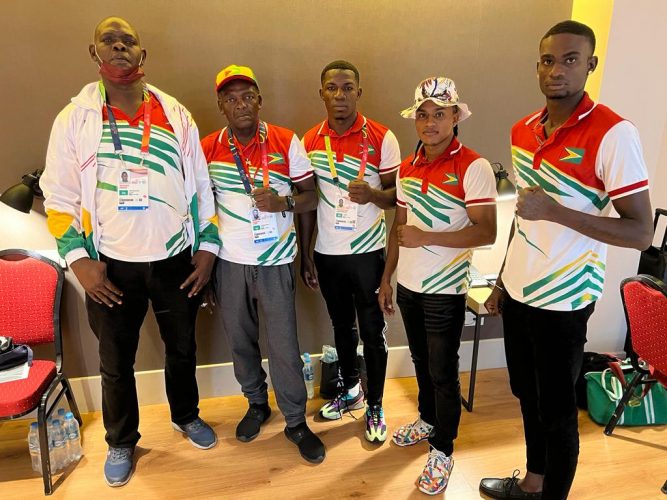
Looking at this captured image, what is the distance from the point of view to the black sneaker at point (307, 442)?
231 cm

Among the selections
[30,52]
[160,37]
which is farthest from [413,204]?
[30,52]

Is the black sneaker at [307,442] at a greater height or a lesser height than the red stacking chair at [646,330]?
lesser

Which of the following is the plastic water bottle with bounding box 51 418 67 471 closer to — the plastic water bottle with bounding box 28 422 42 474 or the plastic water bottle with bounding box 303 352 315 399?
the plastic water bottle with bounding box 28 422 42 474

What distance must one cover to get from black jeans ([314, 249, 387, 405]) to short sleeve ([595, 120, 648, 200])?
1069mm

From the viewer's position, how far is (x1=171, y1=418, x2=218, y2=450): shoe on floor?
243 centimetres

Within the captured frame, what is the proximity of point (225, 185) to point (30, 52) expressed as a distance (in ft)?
3.74

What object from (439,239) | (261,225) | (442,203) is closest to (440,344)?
(439,239)

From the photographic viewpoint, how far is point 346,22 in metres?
2.48

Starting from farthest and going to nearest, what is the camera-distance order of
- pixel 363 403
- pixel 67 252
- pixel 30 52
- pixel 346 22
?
pixel 363 403 < pixel 346 22 < pixel 30 52 < pixel 67 252

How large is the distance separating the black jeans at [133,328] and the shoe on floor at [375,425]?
924mm

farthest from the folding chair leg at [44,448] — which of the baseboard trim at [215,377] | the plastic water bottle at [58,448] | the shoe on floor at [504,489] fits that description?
the shoe on floor at [504,489]

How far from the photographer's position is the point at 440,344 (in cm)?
195

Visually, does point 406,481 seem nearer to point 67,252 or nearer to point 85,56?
point 67,252

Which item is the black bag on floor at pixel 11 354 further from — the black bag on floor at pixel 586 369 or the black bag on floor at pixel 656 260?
the black bag on floor at pixel 656 260
